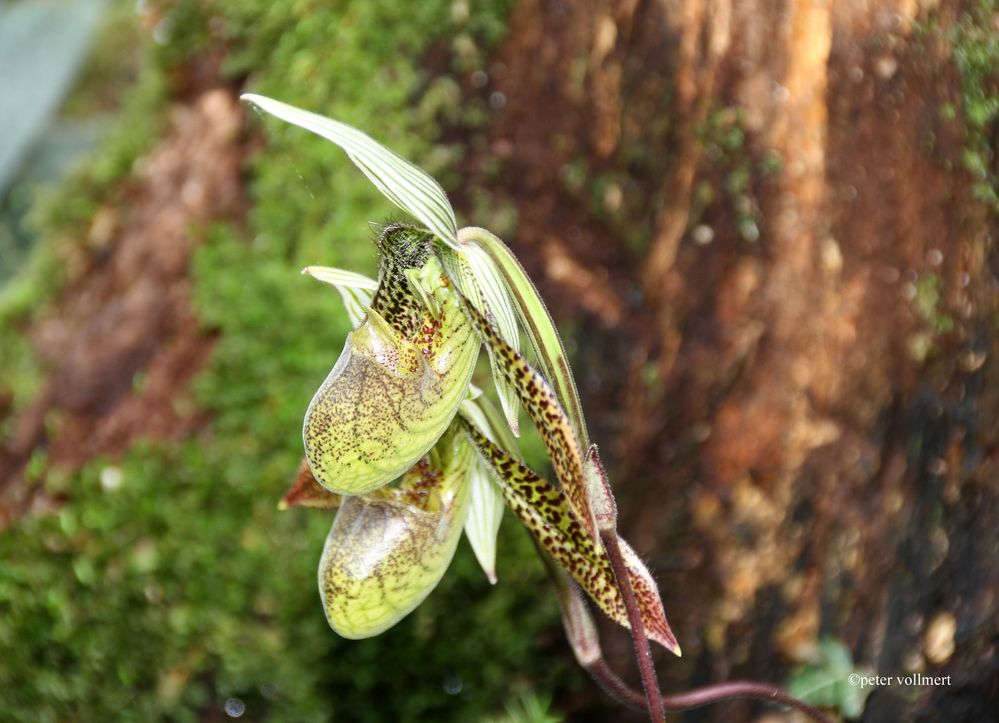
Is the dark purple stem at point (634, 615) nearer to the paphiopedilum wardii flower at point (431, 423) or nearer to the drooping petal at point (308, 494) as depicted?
the paphiopedilum wardii flower at point (431, 423)

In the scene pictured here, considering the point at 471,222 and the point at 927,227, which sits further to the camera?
the point at 471,222

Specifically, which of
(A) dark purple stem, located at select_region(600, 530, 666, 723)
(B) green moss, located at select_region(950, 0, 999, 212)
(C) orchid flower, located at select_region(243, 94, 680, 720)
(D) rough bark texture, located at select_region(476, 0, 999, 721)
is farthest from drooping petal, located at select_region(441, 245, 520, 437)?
(B) green moss, located at select_region(950, 0, 999, 212)

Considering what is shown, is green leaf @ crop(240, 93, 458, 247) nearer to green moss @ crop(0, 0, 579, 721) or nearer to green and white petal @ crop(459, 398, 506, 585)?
green and white petal @ crop(459, 398, 506, 585)

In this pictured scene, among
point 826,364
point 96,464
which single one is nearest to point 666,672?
point 826,364

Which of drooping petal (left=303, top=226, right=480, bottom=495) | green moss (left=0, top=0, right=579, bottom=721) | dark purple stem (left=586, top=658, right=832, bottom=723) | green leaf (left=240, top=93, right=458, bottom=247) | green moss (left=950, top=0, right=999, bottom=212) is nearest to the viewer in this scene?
green leaf (left=240, top=93, right=458, bottom=247)

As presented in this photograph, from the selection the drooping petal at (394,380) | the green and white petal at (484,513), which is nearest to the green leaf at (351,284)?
the drooping petal at (394,380)

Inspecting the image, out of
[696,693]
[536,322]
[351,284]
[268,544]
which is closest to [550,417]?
[536,322]

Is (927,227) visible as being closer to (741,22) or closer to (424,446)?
(741,22)
